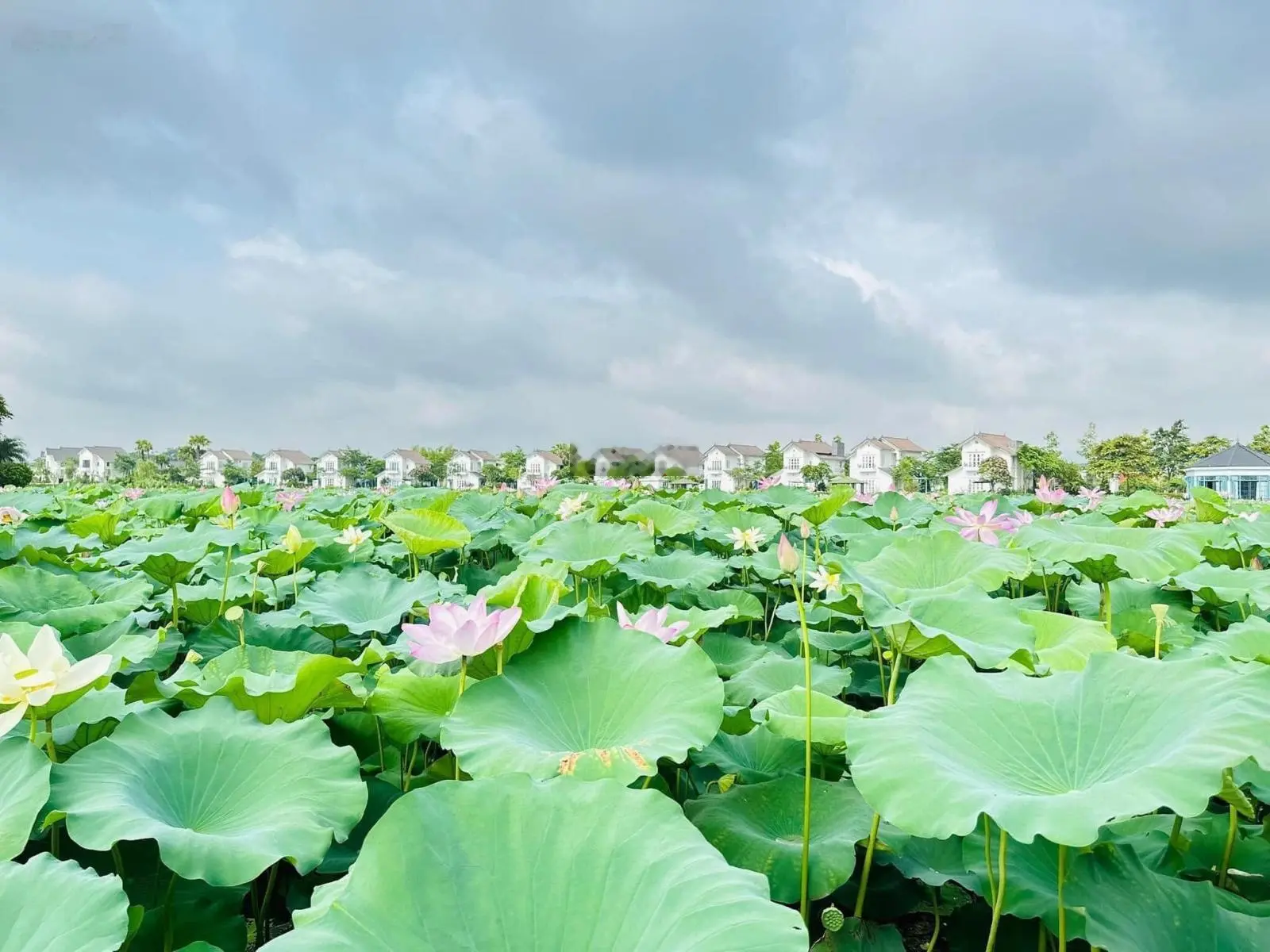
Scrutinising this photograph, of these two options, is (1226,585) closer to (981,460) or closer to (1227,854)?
(1227,854)

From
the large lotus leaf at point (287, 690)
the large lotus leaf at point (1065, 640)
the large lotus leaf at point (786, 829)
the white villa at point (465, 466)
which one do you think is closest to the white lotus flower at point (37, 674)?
the large lotus leaf at point (287, 690)

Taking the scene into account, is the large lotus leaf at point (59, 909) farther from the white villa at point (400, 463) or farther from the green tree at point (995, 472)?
the white villa at point (400, 463)

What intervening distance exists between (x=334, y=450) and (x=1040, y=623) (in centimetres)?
7709

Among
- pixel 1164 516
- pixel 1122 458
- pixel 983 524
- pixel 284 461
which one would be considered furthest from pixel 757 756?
pixel 284 461

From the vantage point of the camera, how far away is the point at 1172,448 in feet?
169

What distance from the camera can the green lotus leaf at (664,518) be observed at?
305cm

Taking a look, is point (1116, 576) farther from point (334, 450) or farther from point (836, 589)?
point (334, 450)

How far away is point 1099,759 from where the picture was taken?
89cm

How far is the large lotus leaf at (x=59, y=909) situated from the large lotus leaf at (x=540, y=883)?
0.16m

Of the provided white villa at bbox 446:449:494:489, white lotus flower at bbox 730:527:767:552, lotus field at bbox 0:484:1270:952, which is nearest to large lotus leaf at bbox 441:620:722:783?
lotus field at bbox 0:484:1270:952

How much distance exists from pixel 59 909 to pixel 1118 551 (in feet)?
6.83

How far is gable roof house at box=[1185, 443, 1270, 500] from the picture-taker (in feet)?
115

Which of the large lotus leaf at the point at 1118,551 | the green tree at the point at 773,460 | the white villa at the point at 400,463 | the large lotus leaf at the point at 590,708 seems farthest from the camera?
the white villa at the point at 400,463

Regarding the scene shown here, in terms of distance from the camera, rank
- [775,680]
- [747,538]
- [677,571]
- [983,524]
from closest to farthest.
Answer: [775,680]
[983,524]
[677,571]
[747,538]
